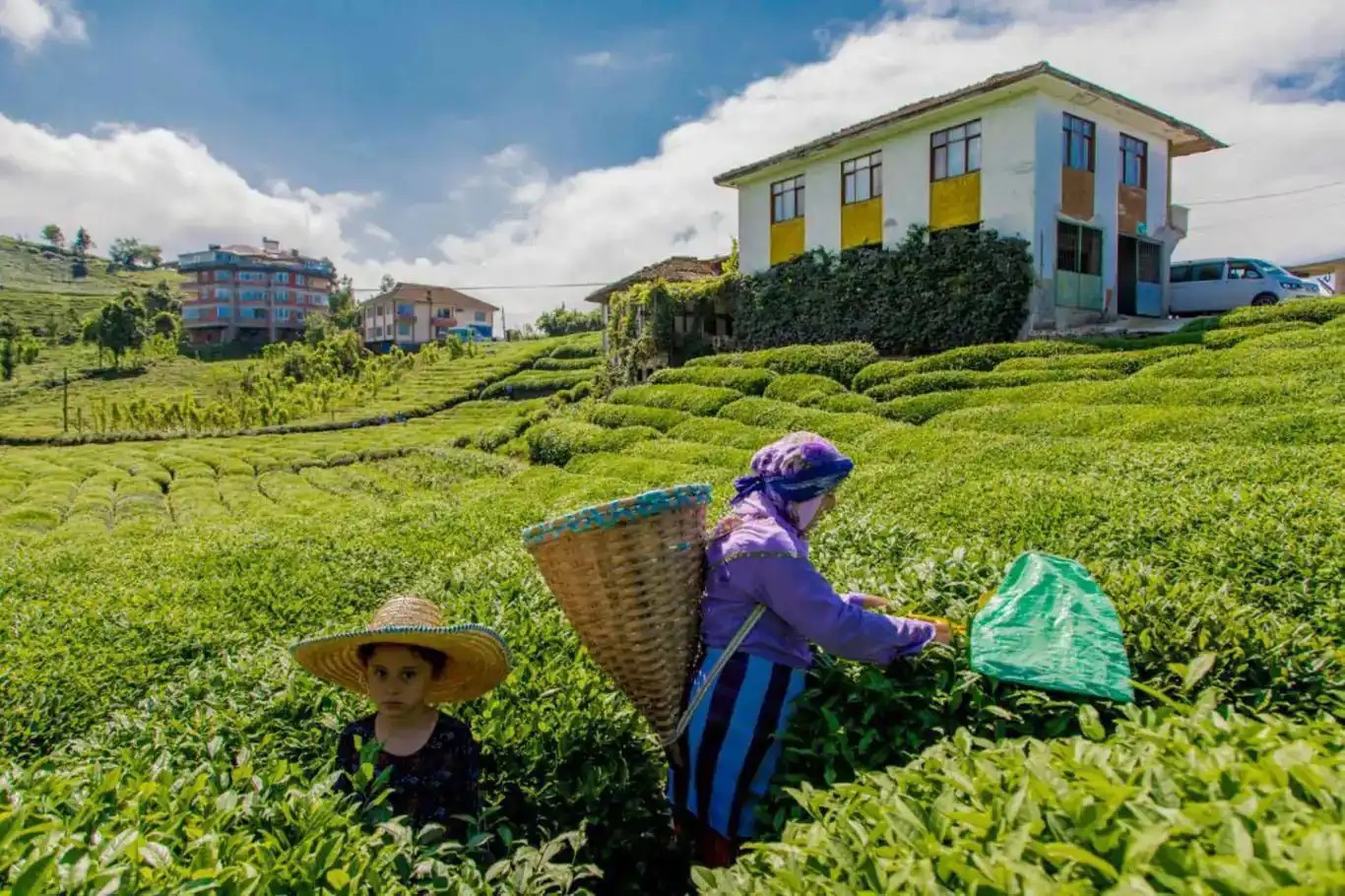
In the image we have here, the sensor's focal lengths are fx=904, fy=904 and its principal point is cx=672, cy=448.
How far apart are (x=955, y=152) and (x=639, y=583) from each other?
20.2 meters

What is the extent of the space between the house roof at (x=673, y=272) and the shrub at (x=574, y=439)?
11814 millimetres

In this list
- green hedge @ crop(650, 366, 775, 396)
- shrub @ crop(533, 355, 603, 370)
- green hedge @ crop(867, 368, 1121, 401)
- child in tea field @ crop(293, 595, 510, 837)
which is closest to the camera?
child in tea field @ crop(293, 595, 510, 837)

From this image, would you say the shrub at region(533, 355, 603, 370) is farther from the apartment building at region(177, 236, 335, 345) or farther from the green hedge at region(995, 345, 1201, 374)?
the apartment building at region(177, 236, 335, 345)

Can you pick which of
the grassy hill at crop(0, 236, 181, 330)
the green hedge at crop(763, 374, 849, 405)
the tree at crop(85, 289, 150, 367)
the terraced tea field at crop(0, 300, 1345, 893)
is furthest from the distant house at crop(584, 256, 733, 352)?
the grassy hill at crop(0, 236, 181, 330)

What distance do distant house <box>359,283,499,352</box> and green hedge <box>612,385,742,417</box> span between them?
6324cm

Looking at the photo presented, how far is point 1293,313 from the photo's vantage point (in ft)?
49.1

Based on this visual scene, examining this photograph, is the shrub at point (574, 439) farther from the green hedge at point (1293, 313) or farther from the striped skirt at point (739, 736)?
the striped skirt at point (739, 736)

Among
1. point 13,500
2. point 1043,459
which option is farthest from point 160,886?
point 13,500

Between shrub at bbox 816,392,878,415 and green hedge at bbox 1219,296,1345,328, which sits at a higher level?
green hedge at bbox 1219,296,1345,328

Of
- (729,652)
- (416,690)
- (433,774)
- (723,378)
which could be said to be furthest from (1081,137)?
(433,774)

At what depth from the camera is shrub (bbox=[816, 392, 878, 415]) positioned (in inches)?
588

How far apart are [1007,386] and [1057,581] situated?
12104 mm

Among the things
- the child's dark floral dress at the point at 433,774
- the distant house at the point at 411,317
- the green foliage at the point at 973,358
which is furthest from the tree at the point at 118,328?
the child's dark floral dress at the point at 433,774

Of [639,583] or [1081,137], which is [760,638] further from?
[1081,137]
